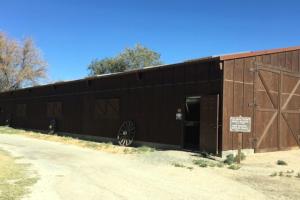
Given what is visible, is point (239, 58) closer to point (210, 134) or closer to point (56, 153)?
point (210, 134)

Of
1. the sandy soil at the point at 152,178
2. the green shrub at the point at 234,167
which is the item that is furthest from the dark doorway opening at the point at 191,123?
the green shrub at the point at 234,167

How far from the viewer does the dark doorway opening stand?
17.5m

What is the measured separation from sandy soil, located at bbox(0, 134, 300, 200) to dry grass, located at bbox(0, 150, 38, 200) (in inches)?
10.2

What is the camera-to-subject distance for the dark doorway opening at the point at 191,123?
17.5m

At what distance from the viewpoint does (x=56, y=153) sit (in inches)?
647

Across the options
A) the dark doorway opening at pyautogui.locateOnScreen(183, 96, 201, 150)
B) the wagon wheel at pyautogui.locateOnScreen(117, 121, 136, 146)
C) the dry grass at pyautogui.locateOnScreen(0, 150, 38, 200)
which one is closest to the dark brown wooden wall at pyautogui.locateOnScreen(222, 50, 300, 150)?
the dark doorway opening at pyautogui.locateOnScreen(183, 96, 201, 150)

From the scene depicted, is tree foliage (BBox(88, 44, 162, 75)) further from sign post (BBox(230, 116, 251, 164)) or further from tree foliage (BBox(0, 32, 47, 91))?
sign post (BBox(230, 116, 251, 164))

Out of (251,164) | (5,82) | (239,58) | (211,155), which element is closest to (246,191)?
(251,164)

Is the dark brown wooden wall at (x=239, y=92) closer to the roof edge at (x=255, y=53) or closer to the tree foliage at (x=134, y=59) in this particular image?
the roof edge at (x=255, y=53)

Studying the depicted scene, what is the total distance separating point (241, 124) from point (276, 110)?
512 cm

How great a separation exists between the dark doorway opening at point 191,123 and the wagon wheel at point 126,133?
3320 mm

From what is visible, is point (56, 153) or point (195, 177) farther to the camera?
point (56, 153)

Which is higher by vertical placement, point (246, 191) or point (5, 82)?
point (5, 82)

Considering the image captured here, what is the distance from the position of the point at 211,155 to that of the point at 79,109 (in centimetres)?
1268
